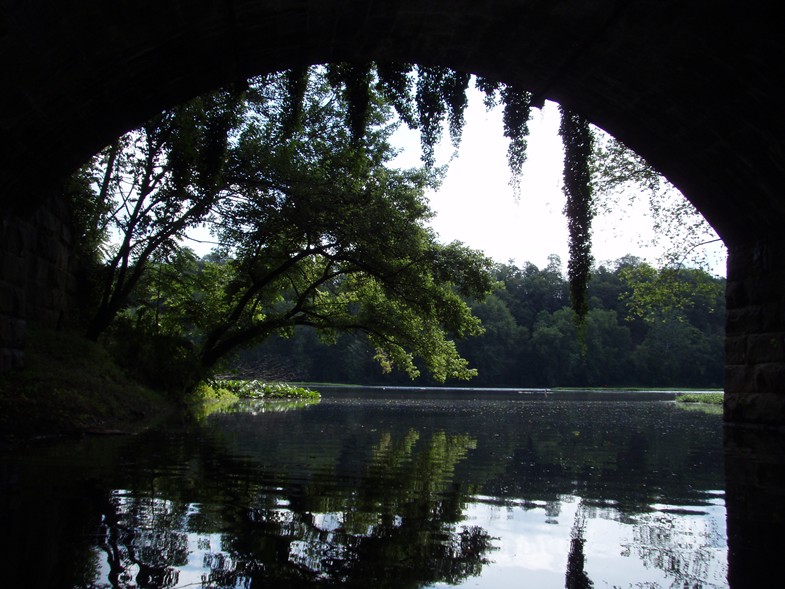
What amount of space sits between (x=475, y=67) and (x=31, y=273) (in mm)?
7349

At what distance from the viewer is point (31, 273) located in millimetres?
10430

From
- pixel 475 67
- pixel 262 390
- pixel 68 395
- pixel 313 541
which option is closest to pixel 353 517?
pixel 313 541

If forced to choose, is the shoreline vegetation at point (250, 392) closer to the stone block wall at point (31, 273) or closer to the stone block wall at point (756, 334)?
the stone block wall at point (31, 273)

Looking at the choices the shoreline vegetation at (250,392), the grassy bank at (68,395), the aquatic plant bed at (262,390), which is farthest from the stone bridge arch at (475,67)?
the aquatic plant bed at (262,390)

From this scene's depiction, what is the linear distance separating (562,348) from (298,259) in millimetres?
81133

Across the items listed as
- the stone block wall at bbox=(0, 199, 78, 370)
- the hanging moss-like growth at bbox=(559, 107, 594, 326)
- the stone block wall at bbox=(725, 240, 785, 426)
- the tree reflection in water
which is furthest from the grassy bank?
the stone block wall at bbox=(725, 240, 785, 426)

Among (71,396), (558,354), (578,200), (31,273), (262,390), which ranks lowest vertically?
(71,396)

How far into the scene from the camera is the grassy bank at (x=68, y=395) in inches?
333

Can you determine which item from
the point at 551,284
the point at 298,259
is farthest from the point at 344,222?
the point at 551,284

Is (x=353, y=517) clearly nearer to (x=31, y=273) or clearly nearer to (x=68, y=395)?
(x=68, y=395)

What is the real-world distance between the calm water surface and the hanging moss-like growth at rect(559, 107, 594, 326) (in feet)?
11.8

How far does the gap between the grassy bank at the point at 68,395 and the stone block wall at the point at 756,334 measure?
9428 millimetres

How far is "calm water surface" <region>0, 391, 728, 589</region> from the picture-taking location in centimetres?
318

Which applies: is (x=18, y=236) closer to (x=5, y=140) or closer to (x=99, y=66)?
(x=5, y=140)
